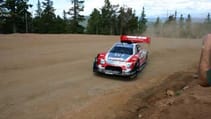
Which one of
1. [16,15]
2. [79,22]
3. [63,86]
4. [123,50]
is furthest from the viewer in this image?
[79,22]

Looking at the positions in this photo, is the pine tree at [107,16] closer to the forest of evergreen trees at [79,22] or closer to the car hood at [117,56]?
the forest of evergreen trees at [79,22]

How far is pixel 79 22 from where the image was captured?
7394cm

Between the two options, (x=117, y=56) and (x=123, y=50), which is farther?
(x=123, y=50)

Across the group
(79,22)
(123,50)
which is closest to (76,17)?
(79,22)

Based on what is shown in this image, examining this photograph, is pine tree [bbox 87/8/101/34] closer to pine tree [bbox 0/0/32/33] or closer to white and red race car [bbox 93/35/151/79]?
pine tree [bbox 0/0/32/33]

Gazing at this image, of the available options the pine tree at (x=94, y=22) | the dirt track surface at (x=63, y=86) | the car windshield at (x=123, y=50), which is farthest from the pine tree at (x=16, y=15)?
the car windshield at (x=123, y=50)

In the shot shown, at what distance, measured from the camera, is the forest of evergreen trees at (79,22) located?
2226 inches

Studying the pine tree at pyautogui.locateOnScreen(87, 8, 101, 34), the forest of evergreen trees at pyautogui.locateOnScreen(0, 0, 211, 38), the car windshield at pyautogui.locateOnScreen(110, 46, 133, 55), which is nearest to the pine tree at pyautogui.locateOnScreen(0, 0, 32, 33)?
the forest of evergreen trees at pyautogui.locateOnScreen(0, 0, 211, 38)

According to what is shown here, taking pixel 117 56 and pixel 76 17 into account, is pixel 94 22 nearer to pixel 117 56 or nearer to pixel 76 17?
pixel 76 17

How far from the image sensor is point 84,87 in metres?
12.1

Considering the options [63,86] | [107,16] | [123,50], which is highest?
[107,16]

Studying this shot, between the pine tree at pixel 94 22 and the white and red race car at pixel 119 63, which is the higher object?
the pine tree at pixel 94 22

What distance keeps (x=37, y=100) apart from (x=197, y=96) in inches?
198

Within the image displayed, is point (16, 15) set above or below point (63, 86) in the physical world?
above
